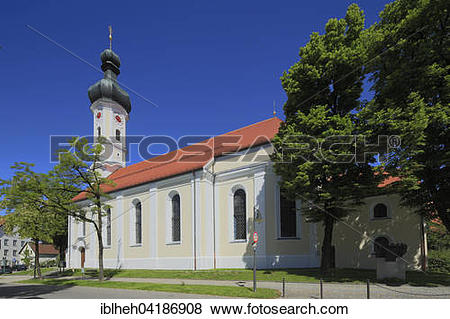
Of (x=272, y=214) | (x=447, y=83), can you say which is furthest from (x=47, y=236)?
(x=447, y=83)

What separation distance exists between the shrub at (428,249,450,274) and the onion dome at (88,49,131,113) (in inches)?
1336

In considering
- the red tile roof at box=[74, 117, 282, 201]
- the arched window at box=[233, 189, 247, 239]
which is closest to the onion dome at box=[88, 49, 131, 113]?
the red tile roof at box=[74, 117, 282, 201]

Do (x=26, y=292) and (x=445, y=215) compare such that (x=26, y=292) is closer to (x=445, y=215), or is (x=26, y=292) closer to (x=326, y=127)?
(x=326, y=127)

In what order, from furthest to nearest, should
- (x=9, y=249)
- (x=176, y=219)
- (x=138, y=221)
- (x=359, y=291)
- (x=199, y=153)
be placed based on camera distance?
1. (x=9, y=249)
2. (x=138, y=221)
3. (x=199, y=153)
4. (x=176, y=219)
5. (x=359, y=291)

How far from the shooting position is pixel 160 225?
2725 centimetres

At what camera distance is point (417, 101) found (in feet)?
45.8

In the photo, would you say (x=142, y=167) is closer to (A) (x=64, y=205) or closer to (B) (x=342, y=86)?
(A) (x=64, y=205)

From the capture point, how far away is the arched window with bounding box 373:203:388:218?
21.8m

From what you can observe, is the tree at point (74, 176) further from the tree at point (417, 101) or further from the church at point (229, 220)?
the tree at point (417, 101)

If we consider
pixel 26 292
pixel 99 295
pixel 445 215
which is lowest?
pixel 26 292

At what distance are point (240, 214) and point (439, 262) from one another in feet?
44.5

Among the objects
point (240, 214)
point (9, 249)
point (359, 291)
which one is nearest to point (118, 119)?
point (240, 214)

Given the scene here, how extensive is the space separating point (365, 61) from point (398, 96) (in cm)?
274

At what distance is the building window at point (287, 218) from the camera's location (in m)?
22.2
